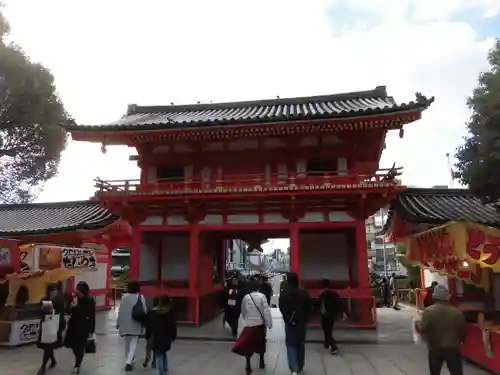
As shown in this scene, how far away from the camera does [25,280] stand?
495 inches

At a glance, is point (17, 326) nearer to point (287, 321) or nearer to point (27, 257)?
point (27, 257)

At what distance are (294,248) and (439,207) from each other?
23.8 feet

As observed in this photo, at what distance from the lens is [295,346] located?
8289 mm

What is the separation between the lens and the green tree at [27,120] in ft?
62.7

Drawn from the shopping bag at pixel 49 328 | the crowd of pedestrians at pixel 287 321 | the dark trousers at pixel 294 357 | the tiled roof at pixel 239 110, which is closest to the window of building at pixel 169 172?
the tiled roof at pixel 239 110

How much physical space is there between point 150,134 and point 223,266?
8363mm

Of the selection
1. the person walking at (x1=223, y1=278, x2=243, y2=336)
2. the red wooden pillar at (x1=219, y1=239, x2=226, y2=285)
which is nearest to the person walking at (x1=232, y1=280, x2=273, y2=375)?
the person walking at (x1=223, y1=278, x2=243, y2=336)

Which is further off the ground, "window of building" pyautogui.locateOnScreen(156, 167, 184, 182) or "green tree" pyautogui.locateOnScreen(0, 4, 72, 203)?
"green tree" pyautogui.locateOnScreen(0, 4, 72, 203)

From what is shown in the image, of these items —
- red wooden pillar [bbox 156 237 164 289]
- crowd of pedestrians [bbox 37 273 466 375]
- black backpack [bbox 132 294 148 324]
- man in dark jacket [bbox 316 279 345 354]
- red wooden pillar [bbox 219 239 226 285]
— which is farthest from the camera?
red wooden pillar [bbox 219 239 226 285]

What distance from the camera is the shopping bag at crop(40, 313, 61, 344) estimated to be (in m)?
8.23

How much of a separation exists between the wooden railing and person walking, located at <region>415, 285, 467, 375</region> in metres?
7.99

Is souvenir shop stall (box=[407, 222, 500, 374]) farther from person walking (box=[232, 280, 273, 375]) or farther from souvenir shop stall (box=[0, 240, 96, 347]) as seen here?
souvenir shop stall (box=[0, 240, 96, 347])

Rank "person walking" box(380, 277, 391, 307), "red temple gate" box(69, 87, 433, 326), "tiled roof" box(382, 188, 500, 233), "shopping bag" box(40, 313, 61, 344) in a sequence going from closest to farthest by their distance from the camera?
1. "shopping bag" box(40, 313, 61, 344)
2. "red temple gate" box(69, 87, 433, 326)
3. "tiled roof" box(382, 188, 500, 233)
4. "person walking" box(380, 277, 391, 307)

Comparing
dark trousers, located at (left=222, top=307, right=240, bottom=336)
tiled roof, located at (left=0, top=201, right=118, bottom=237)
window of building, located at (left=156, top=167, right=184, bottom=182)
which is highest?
window of building, located at (left=156, top=167, right=184, bottom=182)
